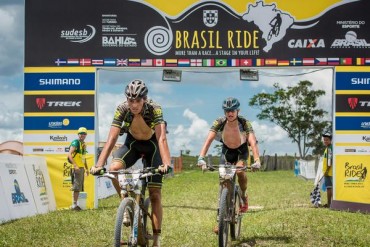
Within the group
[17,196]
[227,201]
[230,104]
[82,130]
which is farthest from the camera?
[82,130]

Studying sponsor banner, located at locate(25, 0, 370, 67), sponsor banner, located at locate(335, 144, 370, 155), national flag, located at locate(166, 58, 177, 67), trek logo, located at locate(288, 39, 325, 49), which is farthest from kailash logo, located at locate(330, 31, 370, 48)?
national flag, located at locate(166, 58, 177, 67)

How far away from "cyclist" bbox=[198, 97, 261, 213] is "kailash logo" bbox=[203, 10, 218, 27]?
7345mm

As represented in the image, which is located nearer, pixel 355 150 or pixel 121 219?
pixel 121 219

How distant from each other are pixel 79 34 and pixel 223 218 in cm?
1038

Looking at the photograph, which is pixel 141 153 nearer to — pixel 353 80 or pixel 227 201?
pixel 227 201

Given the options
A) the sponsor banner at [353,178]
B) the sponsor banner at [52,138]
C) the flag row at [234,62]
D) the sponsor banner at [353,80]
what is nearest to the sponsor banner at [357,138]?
the sponsor banner at [353,178]

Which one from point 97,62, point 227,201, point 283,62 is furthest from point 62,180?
point 227,201

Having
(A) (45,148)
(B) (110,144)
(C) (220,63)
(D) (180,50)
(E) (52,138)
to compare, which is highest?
(D) (180,50)

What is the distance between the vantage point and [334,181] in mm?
17000

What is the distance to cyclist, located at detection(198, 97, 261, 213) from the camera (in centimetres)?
959

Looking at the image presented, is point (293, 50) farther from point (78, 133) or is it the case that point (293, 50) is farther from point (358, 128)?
point (78, 133)

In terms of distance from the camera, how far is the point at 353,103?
17.1m

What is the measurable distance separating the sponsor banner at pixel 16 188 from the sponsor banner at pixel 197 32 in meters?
3.91

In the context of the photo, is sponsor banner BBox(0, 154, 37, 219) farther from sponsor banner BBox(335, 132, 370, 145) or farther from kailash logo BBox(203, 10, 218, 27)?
sponsor banner BBox(335, 132, 370, 145)
